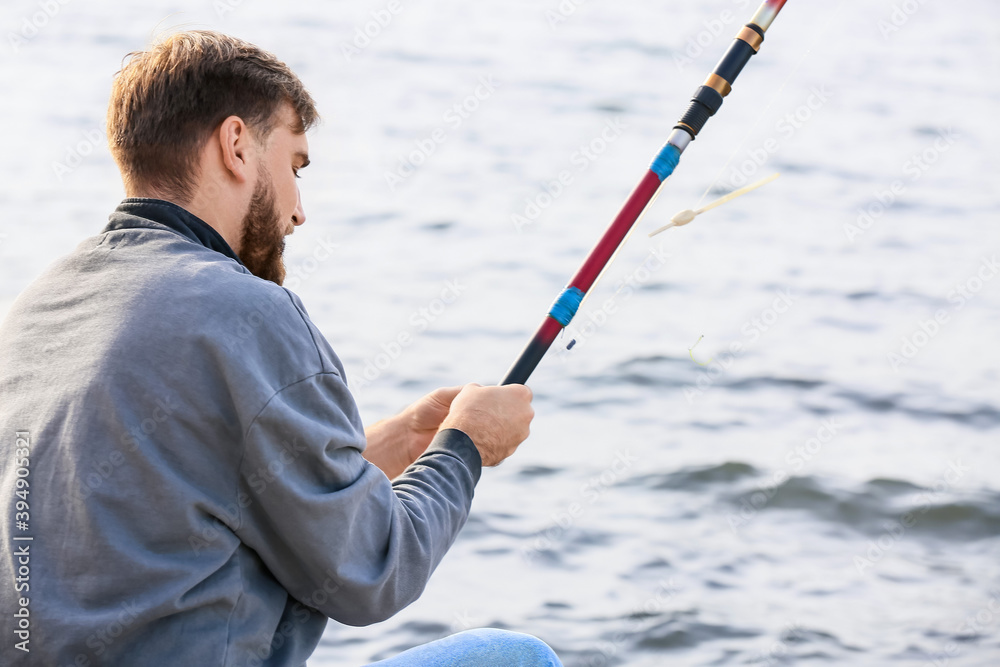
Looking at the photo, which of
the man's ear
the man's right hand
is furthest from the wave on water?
the man's ear

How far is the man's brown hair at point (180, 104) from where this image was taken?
1696mm

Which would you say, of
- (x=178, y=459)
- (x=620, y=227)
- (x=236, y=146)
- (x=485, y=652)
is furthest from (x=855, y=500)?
(x=178, y=459)

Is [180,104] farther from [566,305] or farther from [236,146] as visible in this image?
[566,305]

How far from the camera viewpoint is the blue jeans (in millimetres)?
1898

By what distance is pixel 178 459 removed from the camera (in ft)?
4.87

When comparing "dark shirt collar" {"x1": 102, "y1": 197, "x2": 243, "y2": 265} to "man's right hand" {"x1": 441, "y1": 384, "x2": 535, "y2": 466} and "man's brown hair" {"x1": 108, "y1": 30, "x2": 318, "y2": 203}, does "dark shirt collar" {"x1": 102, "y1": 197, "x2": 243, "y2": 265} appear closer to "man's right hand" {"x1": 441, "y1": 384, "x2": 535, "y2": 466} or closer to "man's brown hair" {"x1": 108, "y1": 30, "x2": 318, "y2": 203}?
"man's brown hair" {"x1": 108, "y1": 30, "x2": 318, "y2": 203}

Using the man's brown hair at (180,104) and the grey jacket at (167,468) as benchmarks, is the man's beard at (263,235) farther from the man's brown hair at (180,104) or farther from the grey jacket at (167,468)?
the grey jacket at (167,468)

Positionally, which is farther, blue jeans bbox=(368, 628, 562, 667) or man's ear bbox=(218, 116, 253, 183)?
blue jeans bbox=(368, 628, 562, 667)

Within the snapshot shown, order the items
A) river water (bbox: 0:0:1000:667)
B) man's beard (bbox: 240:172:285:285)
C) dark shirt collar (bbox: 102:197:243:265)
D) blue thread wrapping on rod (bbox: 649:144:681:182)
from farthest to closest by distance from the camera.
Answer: river water (bbox: 0:0:1000:667)
blue thread wrapping on rod (bbox: 649:144:681:182)
man's beard (bbox: 240:172:285:285)
dark shirt collar (bbox: 102:197:243:265)

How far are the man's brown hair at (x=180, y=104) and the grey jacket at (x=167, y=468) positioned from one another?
151mm

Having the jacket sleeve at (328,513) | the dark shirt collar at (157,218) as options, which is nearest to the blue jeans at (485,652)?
the jacket sleeve at (328,513)

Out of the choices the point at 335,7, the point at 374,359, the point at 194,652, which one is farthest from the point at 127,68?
the point at 335,7

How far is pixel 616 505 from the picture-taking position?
472 centimetres

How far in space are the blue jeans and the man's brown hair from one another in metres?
0.76
